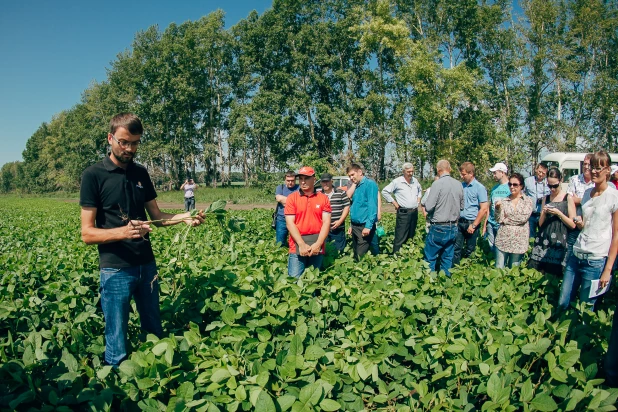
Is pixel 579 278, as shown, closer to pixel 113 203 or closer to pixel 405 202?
pixel 405 202

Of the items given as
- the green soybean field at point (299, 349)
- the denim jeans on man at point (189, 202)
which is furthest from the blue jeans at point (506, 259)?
the denim jeans on man at point (189, 202)

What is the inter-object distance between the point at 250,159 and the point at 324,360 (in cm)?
4316

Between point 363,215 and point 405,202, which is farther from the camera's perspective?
point 405,202

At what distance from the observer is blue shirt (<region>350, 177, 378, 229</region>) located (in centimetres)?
620

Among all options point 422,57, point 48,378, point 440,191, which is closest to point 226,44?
point 422,57

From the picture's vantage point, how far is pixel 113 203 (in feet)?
8.64

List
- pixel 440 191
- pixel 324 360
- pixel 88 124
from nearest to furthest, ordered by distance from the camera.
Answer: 1. pixel 324 360
2. pixel 440 191
3. pixel 88 124

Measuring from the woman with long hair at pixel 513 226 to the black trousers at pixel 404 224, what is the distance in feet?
4.93

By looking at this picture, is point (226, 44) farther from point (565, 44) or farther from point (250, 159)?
point (565, 44)

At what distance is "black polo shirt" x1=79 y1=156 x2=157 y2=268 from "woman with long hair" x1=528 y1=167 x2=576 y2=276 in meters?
4.42

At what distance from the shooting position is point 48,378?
7.34 feet

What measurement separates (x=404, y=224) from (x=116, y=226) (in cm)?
511

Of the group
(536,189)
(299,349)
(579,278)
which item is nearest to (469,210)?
(536,189)

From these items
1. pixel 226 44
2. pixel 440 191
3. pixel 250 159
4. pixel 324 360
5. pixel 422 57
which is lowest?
pixel 324 360
